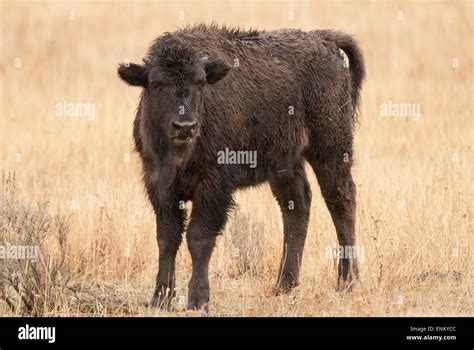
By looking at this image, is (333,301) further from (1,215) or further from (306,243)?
(1,215)

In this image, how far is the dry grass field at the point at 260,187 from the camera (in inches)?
379

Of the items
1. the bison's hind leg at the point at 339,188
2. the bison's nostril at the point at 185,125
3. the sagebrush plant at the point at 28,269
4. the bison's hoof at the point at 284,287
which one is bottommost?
the bison's hoof at the point at 284,287

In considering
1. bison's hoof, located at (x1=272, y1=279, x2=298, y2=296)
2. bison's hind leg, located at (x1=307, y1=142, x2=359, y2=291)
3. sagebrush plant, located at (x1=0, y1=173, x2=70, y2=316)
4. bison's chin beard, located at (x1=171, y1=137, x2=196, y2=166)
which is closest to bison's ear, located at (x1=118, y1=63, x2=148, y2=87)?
bison's chin beard, located at (x1=171, y1=137, x2=196, y2=166)

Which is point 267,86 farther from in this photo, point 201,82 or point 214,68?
point 201,82

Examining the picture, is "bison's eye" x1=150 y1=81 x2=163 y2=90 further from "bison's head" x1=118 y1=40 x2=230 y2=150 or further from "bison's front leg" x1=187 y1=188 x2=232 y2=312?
"bison's front leg" x1=187 y1=188 x2=232 y2=312

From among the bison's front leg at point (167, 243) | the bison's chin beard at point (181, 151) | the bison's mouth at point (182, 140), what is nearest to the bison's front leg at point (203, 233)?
the bison's front leg at point (167, 243)

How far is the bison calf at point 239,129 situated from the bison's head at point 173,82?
0.04 feet

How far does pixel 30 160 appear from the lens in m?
16.3

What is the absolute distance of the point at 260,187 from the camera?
13.2 metres

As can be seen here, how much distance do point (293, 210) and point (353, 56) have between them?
74.1 inches

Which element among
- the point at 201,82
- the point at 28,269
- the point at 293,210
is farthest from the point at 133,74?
the point at 293,210

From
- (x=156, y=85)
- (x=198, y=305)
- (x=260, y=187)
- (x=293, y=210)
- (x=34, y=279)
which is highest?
(x=156, y=85)

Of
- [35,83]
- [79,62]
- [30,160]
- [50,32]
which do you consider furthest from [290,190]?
[50,32]

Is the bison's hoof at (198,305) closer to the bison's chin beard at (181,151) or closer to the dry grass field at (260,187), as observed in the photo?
the dry grass field at (260,187)
